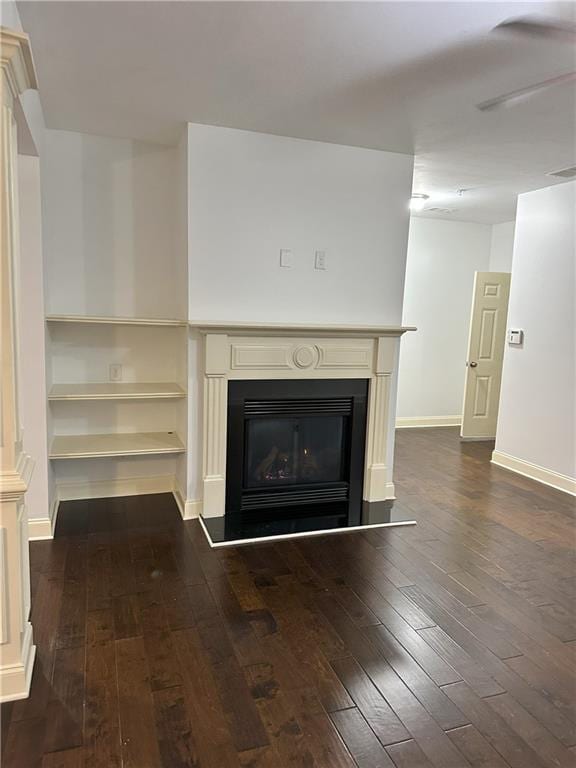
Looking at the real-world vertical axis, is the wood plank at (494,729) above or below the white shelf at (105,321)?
below

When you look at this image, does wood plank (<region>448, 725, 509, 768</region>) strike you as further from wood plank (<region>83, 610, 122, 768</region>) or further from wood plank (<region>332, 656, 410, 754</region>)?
wood plank (<region>83, 610, 122, 768</region>)

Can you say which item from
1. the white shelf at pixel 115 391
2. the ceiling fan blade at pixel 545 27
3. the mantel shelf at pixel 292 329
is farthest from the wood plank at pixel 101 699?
the ceiling fan blade at pixel 545 27

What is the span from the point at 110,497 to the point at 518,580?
9.04ft

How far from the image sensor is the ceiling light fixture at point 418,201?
16.8 ft

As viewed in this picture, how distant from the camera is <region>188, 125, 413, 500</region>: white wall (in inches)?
133

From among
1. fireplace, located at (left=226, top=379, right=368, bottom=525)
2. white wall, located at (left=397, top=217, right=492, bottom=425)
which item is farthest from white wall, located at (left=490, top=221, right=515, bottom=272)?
fireplace, located at (left=226, top=379, right=368, bottom=525)

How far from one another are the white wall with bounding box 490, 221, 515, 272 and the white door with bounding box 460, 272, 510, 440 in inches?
18.7

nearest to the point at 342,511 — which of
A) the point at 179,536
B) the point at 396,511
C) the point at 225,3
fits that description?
the point at 396,511

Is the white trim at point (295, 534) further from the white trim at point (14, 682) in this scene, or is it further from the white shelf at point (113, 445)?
the white trim at point (14, 682)

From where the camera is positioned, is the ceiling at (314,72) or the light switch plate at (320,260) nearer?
the ceiling at (314,72)

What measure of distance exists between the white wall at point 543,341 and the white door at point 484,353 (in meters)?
0.93

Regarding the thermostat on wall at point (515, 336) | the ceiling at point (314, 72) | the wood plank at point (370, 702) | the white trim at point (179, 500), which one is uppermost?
the ceiling at point (314, 72)

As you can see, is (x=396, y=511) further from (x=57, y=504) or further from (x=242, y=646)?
(x=57, y=504)

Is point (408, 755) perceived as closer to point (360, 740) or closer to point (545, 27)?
point (360, 740)
